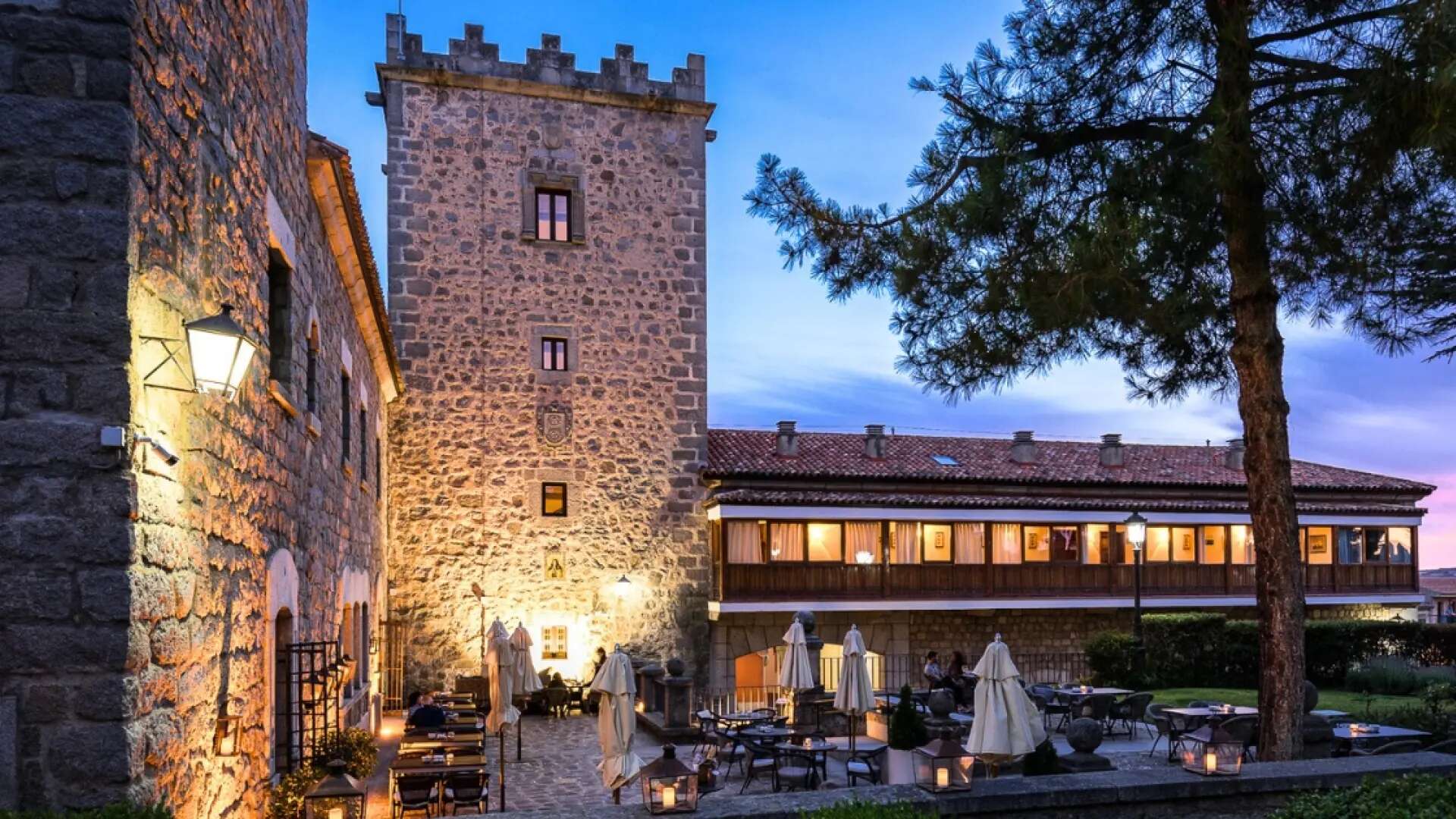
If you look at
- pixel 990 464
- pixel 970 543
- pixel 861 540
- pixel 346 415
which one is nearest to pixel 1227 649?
pixel 970 543

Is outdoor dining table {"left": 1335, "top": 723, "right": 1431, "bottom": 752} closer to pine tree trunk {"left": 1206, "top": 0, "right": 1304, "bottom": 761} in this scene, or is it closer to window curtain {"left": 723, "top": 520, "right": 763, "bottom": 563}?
pine tree trunk {"left": 1206, "top": 0, "right": 1304, "bottom": 761}

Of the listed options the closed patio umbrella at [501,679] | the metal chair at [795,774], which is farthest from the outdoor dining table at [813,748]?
the closed patio umbrella at [501,679]

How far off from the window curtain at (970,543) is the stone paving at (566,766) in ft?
23.1

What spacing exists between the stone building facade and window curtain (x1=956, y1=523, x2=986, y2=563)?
18.1 metres

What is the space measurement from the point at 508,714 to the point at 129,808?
355 inches

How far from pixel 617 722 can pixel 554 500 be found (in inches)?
441

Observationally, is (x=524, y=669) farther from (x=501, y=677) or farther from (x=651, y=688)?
(x=651, y=688)

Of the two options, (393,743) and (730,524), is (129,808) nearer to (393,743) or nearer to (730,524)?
(393,743)

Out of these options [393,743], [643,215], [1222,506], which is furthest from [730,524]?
[1222,506]

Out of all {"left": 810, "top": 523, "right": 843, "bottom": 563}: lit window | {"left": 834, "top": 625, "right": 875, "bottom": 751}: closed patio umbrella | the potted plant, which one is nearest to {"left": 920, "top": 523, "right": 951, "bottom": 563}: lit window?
{"left": 810, "top": 523, "right": 843, "bottom": 563}: lit window

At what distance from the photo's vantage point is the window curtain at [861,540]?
2202 cm

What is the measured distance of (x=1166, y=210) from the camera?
7668mm

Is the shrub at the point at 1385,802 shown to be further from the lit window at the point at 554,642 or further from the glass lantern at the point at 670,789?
the lit window at the point at 554,642

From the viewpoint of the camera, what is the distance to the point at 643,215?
21359 mm
